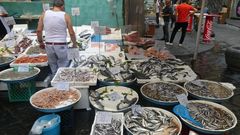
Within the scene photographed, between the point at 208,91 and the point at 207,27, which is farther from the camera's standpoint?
the point at 207,27

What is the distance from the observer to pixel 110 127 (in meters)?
3.03

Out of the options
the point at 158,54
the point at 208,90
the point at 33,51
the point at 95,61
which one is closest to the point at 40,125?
the point at 95,61

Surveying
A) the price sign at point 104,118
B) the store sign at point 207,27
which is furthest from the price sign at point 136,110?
the store sign at point 207,27

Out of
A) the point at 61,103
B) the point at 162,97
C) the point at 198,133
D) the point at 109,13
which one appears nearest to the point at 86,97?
the point at 61,103

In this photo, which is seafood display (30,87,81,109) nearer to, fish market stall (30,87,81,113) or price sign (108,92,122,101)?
fish market stall (30,87,81,113)

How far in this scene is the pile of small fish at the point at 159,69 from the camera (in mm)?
4566

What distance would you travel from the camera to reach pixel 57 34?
14.9 ft

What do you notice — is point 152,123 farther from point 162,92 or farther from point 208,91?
point 208,91

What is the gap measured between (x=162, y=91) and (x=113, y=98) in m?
0.84

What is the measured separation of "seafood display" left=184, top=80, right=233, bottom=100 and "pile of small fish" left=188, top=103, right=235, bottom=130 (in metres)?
0.33

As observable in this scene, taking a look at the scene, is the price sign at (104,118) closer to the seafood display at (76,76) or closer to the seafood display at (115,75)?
the seafood display at (76,76)

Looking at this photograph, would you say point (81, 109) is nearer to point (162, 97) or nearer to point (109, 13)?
point (162, 97)

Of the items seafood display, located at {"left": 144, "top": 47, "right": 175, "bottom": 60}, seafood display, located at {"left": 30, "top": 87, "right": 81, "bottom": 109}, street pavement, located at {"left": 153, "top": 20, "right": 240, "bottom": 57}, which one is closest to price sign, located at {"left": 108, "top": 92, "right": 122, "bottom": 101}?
seafood display, located at {"left": 30, "top": 87, "right": 81, "bottom": 109}

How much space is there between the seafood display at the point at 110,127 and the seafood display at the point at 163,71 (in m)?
1.35
